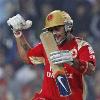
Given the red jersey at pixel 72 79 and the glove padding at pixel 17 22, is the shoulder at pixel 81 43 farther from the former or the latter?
the glove padding at pixel 17 22

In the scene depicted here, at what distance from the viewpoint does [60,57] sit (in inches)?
189

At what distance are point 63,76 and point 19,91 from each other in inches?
127

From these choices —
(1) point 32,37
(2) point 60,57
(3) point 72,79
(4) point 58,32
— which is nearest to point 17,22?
(4) point 58,32

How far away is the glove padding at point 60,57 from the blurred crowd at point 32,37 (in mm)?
3165

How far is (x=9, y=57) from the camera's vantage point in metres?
8.52

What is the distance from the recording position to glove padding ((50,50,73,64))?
189 inches

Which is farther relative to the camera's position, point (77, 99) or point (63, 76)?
point (77, 99)

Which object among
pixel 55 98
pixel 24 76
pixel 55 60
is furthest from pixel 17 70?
pixel 55 60

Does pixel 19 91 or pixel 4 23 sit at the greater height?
pixel 4 23

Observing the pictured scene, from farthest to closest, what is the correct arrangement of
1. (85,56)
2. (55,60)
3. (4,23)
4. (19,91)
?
(4,23) → (19,91) → (85,56) → (55,60)

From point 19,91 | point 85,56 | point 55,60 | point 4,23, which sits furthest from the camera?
point 4,23

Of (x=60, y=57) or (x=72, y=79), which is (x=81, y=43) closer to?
(x=72, y=79)

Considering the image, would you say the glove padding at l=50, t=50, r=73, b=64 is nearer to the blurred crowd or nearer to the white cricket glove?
the white cricket glove

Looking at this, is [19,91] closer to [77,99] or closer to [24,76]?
[24,76]
